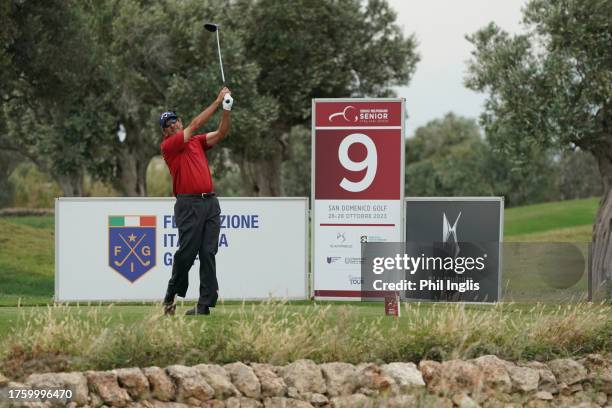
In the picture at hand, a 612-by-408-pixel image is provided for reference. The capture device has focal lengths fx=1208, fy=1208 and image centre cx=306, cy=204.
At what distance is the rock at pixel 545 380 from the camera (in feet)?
44.8

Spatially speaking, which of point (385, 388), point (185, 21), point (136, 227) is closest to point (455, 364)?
point (385, 388)

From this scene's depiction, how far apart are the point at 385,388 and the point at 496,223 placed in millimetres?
6227

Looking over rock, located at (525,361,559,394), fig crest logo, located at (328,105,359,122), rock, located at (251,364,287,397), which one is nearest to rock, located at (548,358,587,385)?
rock, located at (525,361,559,394)

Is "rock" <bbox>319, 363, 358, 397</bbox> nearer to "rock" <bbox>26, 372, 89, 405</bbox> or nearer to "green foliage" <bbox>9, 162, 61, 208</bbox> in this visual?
"rock" <bbox>26, 372, 89, 405</bbox>

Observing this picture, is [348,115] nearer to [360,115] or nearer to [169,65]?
[360,115]

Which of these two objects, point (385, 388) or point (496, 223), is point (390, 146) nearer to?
point (496, 223)

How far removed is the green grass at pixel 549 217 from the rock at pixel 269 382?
5062 centimetres

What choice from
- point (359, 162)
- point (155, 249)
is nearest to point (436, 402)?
point (359, 162)

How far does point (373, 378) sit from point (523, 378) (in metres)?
1.87

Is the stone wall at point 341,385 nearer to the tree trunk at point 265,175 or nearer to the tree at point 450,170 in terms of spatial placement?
the tree trunk at point 265,175

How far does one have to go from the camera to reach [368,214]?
18.5 metres

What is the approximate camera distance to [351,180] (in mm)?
18594

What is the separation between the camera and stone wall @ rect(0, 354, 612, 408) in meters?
11.9

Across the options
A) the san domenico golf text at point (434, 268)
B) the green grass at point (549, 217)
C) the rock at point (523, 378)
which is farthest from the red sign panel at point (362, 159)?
A: the green grass at point (549, 217)
